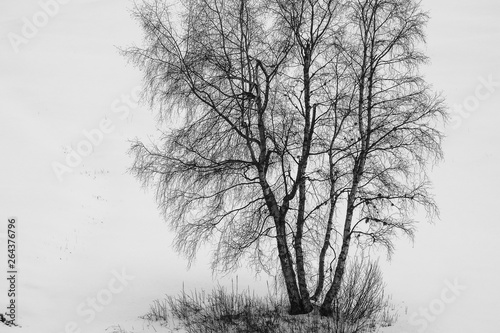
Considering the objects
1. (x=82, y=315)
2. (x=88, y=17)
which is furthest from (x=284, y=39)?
(x=88, y=17)

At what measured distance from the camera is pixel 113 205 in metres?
21.8

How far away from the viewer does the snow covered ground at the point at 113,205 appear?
47.6 feet

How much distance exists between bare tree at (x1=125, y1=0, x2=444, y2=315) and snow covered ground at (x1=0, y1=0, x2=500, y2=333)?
10.5 feet

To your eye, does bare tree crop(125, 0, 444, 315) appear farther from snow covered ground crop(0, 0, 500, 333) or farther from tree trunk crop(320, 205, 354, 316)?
snow covered ground crop(0, 0, 500, 333)

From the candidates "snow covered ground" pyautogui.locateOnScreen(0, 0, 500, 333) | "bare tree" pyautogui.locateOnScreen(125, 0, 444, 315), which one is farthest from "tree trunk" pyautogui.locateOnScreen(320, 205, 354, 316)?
"snow covered ground" pyautogui.locateOnScreen(0, 0, 500, 333)

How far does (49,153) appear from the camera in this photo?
80.9 feet

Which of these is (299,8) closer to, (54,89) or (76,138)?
(76,138)

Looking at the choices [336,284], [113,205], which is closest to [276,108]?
[336,284]

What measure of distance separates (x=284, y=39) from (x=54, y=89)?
86.9 feet

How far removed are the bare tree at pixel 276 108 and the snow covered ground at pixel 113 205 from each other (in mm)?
3209

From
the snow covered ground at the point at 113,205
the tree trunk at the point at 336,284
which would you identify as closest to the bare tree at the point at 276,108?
the tree trunk at the point at 336,284

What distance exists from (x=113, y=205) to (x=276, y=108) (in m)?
11.1

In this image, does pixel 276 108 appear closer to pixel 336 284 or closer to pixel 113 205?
pixel 336 284

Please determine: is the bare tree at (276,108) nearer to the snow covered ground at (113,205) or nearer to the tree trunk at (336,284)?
the tree trunk at (336,284)
